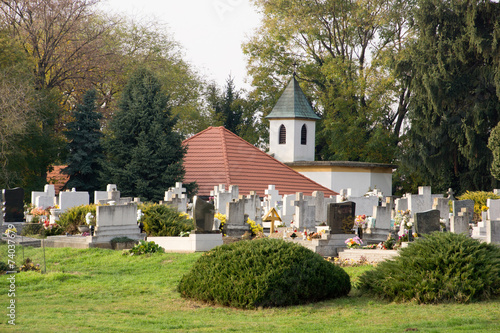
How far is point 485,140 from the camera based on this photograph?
Result: 120 ft

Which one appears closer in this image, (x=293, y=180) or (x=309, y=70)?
(x=293, y=180)

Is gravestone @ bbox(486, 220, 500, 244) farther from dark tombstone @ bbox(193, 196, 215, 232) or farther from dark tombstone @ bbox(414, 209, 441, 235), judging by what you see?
dark tombstone @ bbox(193, 196, 215, 232)

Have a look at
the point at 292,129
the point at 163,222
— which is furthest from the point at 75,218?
the point at 292,129

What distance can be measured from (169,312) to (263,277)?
1.45m

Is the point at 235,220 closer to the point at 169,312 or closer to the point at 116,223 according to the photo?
the point at 116,223

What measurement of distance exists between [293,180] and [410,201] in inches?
442

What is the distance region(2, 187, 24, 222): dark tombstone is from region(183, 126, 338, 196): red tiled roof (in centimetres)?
1165

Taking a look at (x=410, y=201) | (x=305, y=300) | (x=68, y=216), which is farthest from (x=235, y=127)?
(x=305, y=300)

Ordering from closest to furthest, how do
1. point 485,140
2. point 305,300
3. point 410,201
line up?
point 305,300
point 410,201
point 485,140

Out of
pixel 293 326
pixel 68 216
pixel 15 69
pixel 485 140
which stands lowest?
pixel 293 326

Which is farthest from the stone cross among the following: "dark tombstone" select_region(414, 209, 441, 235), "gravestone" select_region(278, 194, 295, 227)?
"dark tombstone" select_region(414, 209, 441, 235)

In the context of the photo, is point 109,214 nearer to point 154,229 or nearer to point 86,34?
point 154,229

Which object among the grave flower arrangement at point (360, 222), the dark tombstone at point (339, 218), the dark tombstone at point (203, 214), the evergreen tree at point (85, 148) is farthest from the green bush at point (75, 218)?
the evergreen tree at point (85, 148)

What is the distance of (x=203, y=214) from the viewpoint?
15.9 metres
